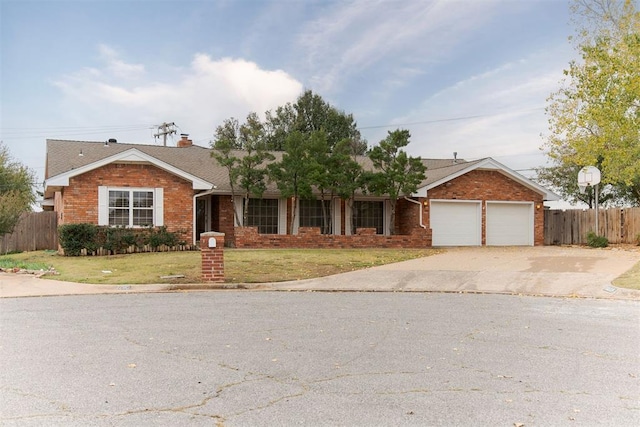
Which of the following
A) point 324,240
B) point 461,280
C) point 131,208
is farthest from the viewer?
point 324,240

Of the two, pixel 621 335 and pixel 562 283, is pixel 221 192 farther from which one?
pixel 621 335

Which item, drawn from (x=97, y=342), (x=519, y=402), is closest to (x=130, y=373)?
(x=97, y=342)

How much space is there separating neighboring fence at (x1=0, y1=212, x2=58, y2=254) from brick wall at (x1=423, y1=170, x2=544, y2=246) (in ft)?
56.9

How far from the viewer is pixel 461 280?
14289 millimetres

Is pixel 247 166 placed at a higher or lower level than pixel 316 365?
higher

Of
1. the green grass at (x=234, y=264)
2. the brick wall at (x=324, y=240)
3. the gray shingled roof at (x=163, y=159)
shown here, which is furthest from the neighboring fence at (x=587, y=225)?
the green grass at (x=234, y=264)

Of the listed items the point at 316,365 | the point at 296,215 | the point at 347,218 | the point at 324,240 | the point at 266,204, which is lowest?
the point at 316,365

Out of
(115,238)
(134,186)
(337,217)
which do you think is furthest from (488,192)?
(115,238)

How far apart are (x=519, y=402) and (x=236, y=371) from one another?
280 centimetres

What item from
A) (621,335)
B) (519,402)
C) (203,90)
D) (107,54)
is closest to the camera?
(519,402)

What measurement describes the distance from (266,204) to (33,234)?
10.9 meters

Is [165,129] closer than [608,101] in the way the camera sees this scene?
No

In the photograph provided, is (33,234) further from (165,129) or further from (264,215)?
(165,129)

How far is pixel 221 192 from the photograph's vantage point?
23.2 m
